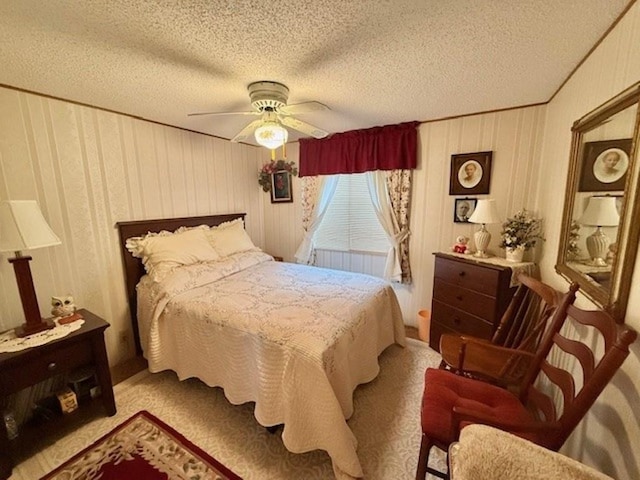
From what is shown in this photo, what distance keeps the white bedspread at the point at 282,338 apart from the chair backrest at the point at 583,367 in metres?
0.94

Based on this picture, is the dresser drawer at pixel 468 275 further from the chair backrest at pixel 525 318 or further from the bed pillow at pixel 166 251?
the bed pillow at pixel 166 251

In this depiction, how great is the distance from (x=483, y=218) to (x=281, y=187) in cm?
249

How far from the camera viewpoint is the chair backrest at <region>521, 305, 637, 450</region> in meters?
0.87

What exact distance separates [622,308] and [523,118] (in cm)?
→ 189

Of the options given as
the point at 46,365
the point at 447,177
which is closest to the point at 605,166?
the point at 447,177

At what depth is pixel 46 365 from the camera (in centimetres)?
157

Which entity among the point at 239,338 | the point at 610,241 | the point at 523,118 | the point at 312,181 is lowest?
the point at 239,338

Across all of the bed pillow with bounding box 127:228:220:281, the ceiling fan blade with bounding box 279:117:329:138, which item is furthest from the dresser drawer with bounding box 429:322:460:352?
the bed pillow with bounding box 127:228:220:281

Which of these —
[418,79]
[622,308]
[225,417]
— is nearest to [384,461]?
[225,417]

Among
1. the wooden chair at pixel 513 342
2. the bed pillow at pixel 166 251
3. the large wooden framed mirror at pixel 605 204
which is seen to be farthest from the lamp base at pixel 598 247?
the bed pillow at pixel 166 251

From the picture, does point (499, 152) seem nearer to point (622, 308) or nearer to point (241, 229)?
point (622, 308)

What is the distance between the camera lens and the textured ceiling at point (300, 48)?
1.11 metres

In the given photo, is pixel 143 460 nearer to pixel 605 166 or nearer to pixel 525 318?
pixel 525 318

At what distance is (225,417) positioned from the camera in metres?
1.81
